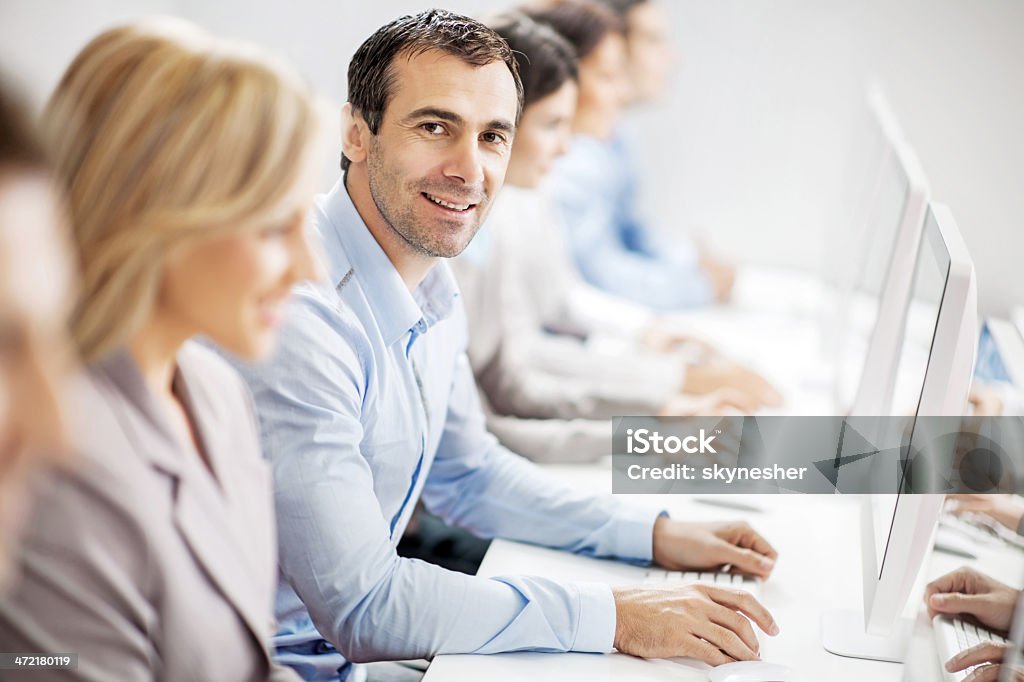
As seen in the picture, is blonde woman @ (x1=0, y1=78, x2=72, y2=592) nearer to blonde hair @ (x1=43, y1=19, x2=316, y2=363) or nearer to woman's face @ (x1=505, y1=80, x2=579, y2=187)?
blonde hair @ (x1=43, y1=19, x2=316, y2=363)

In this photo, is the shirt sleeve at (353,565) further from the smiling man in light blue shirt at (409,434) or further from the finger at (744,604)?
the finger at (744,604)

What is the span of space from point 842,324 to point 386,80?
3.77 ft

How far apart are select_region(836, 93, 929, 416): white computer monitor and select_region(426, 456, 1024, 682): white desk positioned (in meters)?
0.18

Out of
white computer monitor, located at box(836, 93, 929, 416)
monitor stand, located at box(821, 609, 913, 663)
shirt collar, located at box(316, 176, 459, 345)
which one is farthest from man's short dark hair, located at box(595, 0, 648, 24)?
monitor stand, located at box(821, 609, 913, 663)

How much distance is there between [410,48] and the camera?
1108 millimetres

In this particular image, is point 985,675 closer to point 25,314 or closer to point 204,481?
point 204,481

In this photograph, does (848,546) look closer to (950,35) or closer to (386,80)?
(386,80)

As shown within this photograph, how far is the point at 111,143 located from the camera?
643 millimetres

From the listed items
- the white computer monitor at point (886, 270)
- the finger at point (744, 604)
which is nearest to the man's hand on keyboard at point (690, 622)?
the finger at point (744, 604)

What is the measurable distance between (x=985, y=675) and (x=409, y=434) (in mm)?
648

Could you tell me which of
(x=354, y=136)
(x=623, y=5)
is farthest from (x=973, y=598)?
(x=623, y=5)

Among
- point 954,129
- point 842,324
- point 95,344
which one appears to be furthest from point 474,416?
point 954,129

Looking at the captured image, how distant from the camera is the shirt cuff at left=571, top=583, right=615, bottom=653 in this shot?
1.05 m

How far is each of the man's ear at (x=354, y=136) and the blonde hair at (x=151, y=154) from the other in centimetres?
49
